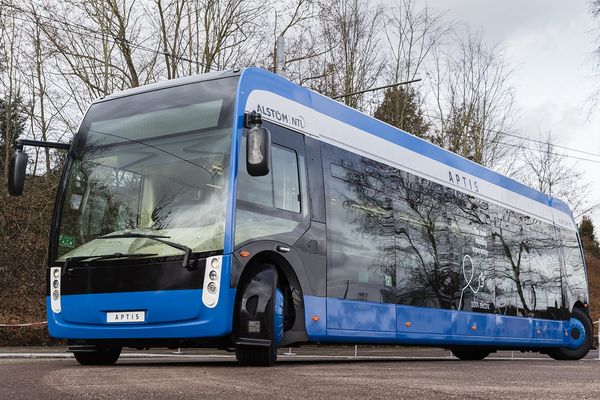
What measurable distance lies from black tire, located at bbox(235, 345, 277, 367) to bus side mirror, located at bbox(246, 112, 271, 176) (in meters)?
1.94

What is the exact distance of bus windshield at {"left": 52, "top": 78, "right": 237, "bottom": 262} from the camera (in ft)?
31.1

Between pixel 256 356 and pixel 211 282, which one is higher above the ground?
pixel 211 282

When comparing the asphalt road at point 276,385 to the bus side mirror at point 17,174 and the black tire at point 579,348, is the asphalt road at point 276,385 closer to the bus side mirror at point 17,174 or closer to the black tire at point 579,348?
the bus side mirror at point 17,174

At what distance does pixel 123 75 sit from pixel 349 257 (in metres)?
15.9

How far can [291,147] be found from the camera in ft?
34.8

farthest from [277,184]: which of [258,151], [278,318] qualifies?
[278,318]

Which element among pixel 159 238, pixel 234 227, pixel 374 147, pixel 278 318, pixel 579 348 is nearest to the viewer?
pixel 234 227

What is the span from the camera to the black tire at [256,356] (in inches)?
378

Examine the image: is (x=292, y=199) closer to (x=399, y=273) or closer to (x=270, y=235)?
(x=270, y=235)

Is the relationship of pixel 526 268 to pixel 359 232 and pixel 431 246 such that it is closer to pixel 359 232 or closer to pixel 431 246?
pixel 431 246

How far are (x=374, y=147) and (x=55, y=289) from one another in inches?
195

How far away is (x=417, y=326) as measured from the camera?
41.4 ft

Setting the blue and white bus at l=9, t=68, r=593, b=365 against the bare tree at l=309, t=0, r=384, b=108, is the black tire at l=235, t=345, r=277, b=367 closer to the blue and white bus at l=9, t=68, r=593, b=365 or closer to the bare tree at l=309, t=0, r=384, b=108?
the blue and white bus at l=9, t=68, r=593, b=365

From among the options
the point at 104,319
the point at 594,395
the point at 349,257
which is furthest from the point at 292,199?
the point at 594,395
